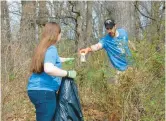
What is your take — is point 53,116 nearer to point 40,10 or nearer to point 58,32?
point 58,32

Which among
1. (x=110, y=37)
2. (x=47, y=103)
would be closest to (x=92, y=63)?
(x=110, y=37)

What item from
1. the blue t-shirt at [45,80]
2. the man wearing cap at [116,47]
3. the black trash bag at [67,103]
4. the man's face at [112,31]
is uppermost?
the man's face at [112,31]

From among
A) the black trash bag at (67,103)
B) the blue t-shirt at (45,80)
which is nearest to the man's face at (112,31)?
the black trash bag at (67,103)

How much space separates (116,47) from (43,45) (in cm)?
170

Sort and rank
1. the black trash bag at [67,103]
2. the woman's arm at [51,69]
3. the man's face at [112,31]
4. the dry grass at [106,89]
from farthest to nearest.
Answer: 1. the man's face at [112,31]
2. the dry grass at [106,89]
3. the black trash bag at [67,103]
4. the woman's arm at [51,69]

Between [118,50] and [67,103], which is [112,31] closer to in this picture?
[118,50]

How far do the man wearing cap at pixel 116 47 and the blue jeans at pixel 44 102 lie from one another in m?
1.19

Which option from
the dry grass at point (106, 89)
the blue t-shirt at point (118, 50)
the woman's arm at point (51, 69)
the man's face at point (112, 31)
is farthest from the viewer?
the man's face at point (112, 31)

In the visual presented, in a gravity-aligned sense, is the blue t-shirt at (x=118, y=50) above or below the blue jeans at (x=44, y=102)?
above

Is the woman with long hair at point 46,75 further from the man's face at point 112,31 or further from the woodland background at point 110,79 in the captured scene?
the man's face at point 112,31

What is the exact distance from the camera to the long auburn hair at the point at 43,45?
4.41 metres

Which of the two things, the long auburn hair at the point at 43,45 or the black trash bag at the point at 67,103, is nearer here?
the long auburn hair at the point at 43,45

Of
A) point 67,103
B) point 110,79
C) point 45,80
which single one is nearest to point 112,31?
point 110,79

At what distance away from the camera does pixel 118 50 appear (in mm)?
5703
